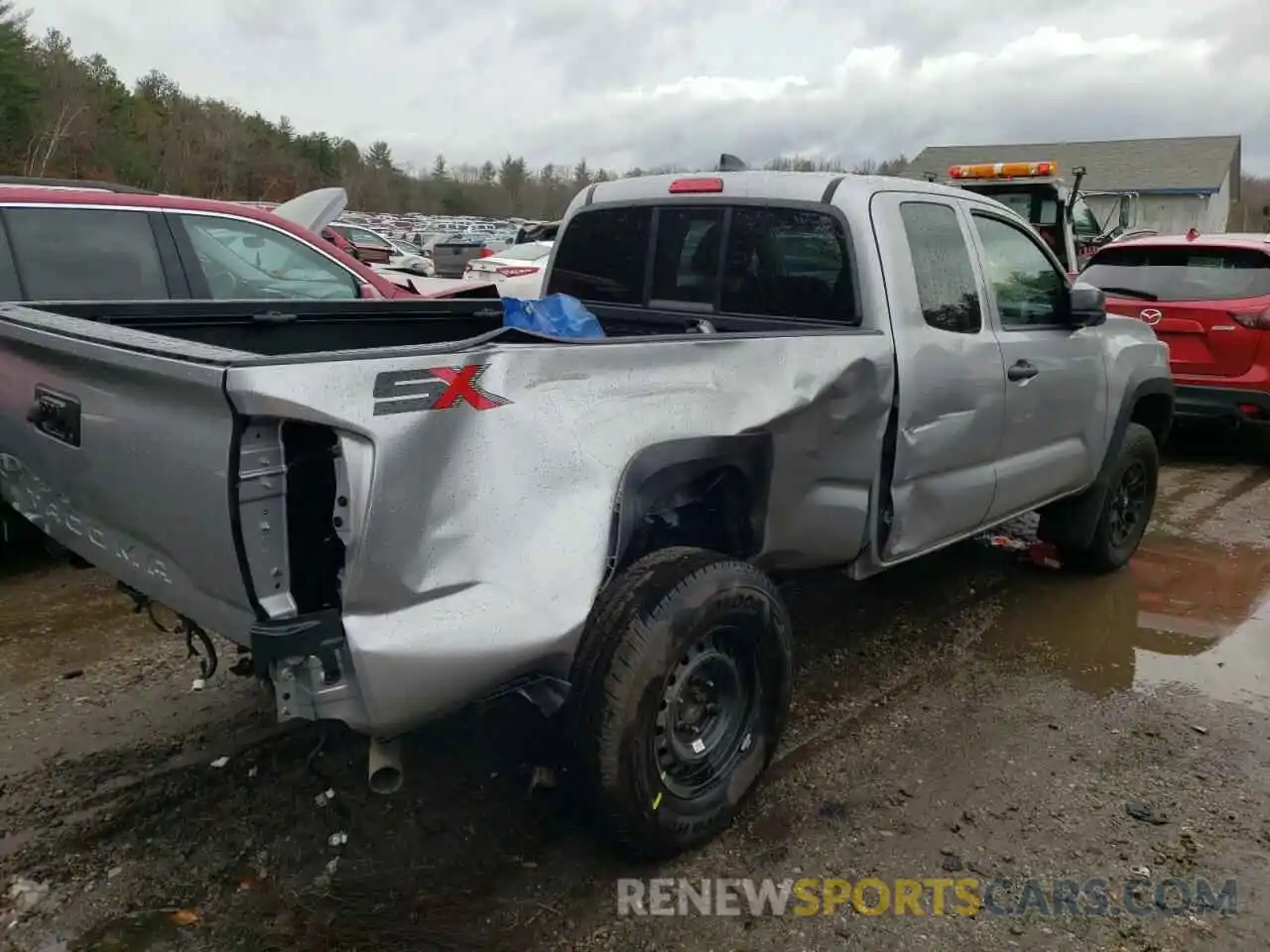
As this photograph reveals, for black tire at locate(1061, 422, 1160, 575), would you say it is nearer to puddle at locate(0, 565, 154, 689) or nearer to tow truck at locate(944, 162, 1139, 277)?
puddle at locate(0, 565, 154, 689)

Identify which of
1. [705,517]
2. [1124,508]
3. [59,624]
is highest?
[705,517]

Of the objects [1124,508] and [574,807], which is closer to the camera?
[574,807]

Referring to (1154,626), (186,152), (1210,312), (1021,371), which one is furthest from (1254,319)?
(186,152)

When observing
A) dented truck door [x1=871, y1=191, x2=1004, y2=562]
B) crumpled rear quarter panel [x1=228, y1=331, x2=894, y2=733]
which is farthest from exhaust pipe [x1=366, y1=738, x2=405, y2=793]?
dented truck door [x1=871, y1=191, x2=1004, y2=562]

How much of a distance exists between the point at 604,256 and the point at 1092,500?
9.47 ft

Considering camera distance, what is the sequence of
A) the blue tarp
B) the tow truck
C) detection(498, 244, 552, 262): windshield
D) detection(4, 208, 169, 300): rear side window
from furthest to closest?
1. detection(498, 244, 552, 262): windshield
2. the tow truck
3. detection(4, 208, 169, 300): rear side window
4. the blue tarp

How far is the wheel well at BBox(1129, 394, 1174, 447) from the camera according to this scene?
5832 mm

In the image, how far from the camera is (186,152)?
5188 centimetres

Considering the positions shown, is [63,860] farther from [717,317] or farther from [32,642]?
[717,317]

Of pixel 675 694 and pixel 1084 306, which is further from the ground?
pixel 1084 306

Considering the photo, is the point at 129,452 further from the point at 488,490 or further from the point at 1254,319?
the point at 1254,319

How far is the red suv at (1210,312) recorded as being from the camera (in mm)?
8023

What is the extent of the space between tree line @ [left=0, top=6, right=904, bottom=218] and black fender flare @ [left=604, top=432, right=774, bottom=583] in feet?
55.9

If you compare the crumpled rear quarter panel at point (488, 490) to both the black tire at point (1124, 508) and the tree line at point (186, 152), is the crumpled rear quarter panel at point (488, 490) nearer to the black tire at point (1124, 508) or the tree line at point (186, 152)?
the black tire at point (1124, 508)
